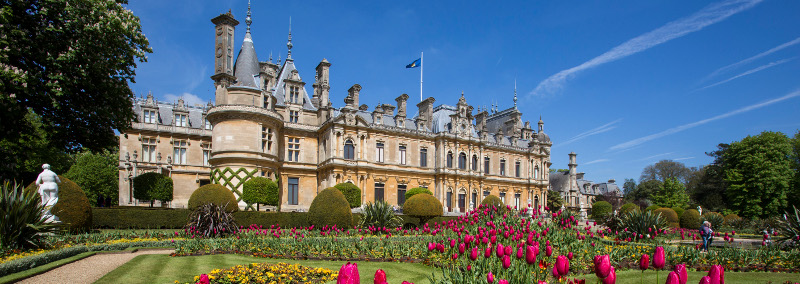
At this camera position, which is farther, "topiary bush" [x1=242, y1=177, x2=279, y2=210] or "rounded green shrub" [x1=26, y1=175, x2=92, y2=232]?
"topiary bush" [x1=242, y1=177, x2=279, y2=210]

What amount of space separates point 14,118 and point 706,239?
23.6 m

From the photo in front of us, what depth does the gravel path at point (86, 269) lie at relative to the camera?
27.2ft

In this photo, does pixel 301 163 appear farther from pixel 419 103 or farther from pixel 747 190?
pixel 747 190

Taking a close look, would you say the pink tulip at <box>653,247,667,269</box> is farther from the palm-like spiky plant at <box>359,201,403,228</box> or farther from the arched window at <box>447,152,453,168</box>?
the arched window at <box>447,152,453,168</box>

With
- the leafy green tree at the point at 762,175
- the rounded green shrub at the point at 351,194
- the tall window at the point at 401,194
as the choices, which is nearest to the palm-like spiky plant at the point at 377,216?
the rounded green shrub at the point at 351,194

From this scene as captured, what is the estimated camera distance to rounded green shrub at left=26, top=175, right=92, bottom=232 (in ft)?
45.6

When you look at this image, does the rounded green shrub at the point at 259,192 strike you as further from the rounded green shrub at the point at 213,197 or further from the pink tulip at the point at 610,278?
the pink tulip at the point at 610,278

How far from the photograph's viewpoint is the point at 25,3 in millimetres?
15445

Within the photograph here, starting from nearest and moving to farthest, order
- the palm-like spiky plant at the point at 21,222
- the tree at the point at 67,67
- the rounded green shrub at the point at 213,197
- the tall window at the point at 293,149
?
the palm-like spiky plant at the point at 21,222, the tree at the point at 67,67, the rounded green shrub at the point at 213,197, the tall window at the point at 293,149

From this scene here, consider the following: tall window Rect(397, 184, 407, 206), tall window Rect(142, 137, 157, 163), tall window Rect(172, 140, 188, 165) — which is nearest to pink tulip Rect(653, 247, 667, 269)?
tall window Rect(397, 184, 407, 206)

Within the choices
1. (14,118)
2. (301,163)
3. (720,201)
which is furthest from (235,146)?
(720,201)

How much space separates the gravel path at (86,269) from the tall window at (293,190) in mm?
20967

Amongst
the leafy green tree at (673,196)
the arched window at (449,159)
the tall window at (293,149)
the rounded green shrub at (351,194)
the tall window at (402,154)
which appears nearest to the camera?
the rounded green shrub at (351,194)

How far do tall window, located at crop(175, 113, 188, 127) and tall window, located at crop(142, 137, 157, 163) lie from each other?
212cm
